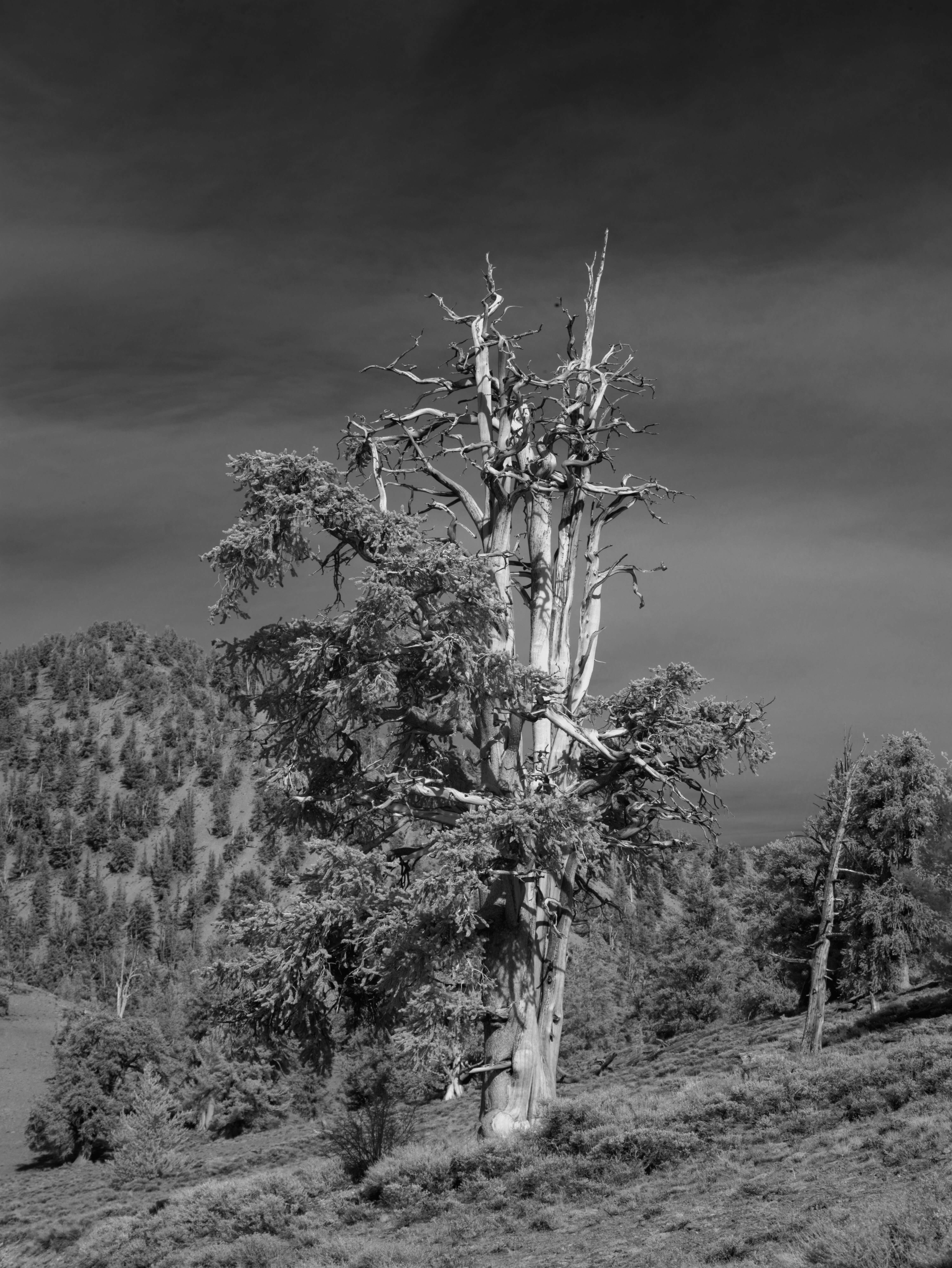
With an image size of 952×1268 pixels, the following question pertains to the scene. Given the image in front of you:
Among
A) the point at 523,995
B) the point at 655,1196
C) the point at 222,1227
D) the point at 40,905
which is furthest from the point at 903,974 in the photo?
the point at 40,905

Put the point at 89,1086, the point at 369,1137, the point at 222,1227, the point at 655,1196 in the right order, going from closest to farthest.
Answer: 1. the point at 655,1196
2. the point at 222,1227
3. the point at 369,1137
4. the point at 89,1086

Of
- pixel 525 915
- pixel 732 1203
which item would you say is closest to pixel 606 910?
pixel 525 915

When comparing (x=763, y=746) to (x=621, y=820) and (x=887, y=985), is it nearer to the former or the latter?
(x=621, y=820)

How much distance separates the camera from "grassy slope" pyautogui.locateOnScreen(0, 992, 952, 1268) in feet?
29.6

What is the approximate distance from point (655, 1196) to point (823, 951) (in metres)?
14.7

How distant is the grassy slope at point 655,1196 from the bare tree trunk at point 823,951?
15.7 ft

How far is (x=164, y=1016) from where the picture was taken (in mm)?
106375

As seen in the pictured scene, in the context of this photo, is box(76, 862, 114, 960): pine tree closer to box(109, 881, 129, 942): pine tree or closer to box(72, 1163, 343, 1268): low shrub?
box(109, 881, 129, 942): pine tree

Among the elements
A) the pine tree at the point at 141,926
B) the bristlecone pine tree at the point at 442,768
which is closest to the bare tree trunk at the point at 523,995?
the bristlecone pine tree at the point at 442,768

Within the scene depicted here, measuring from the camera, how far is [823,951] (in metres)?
24.6

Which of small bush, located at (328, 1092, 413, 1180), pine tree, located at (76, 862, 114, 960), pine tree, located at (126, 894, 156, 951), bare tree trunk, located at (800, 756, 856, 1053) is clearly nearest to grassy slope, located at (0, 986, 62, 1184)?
pine tree, located at (76, 862, 114, 960)

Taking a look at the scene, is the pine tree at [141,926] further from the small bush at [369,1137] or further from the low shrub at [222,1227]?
the low shrub at [222,1227]

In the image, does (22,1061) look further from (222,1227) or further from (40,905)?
(222,1227)

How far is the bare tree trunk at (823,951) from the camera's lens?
24.0 m
